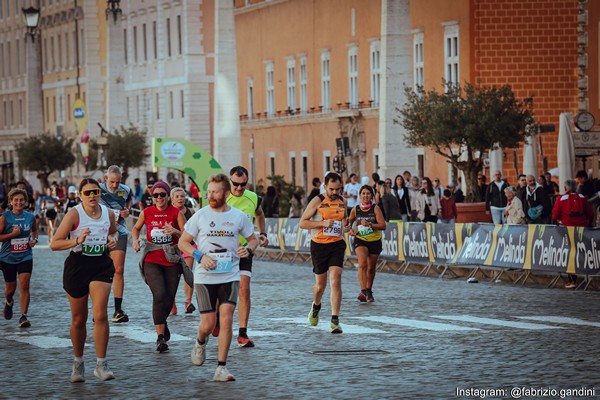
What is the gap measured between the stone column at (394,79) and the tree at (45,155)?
48736 mm

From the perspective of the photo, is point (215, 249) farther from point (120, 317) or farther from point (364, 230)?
point (364, 230)

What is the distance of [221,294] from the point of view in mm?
16219

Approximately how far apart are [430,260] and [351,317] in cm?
1035

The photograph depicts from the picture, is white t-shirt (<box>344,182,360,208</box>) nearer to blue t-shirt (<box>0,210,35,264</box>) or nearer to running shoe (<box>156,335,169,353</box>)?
blue t-shirt (<box>0,210,35,264</box>)

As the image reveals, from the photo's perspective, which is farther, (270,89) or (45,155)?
(45,155)

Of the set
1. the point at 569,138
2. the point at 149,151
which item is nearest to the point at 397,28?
the point at 569,138

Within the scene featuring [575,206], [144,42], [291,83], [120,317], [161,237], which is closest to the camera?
[161,237]

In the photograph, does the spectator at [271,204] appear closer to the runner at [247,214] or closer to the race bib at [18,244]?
the race bib at [18,244]

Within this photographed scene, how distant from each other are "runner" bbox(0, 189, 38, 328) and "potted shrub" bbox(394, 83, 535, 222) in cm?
2246

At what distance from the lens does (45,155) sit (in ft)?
303

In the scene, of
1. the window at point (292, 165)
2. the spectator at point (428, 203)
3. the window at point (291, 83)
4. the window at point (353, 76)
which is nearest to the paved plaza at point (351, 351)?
the spectator at point (428, 203)

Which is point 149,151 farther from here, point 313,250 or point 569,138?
point 313,250

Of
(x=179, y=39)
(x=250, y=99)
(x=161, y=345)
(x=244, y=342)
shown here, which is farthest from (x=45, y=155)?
(x=161, y=345)

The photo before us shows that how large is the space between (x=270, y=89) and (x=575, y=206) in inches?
1801
